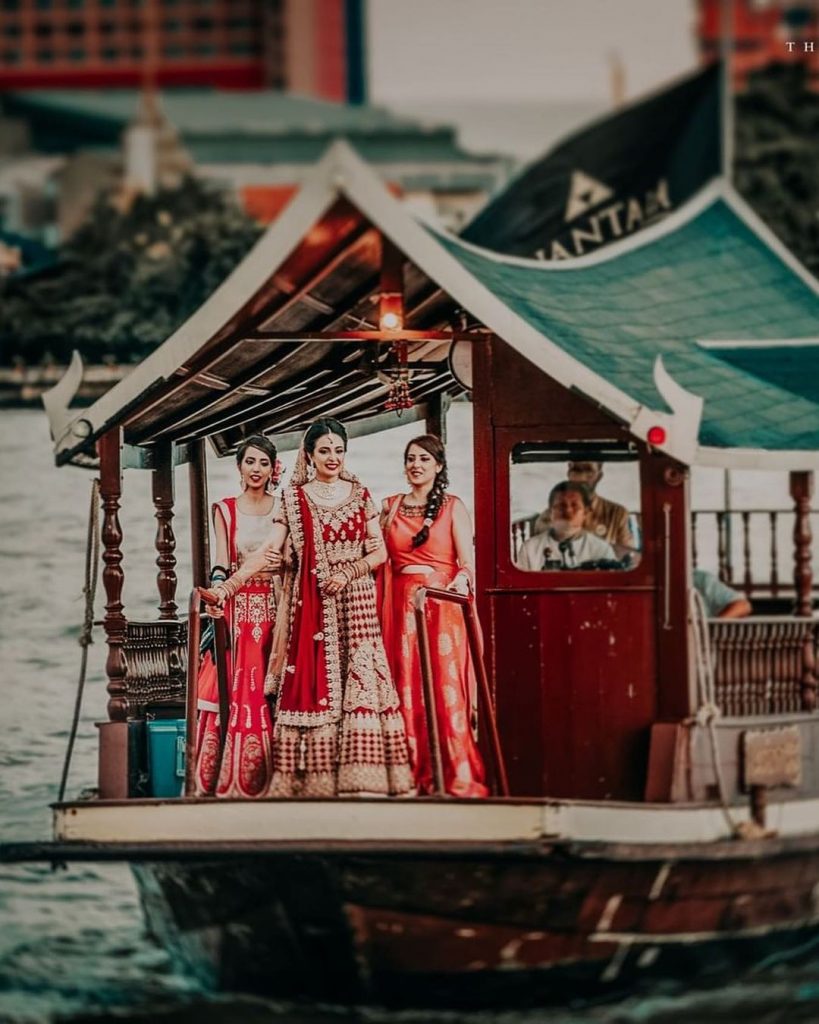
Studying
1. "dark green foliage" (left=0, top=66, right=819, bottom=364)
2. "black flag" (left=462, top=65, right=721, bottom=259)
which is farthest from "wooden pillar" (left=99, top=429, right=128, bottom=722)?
"dark green foliage" (left=0, top=66, right=819, bottom=364)

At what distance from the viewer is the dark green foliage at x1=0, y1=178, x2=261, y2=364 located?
37.9m

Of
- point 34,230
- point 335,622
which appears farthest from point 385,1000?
point 34,230

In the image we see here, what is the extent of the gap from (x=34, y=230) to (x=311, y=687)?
233 ft

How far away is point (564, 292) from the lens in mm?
10422

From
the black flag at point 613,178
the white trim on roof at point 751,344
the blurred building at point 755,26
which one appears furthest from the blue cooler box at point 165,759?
the blurred building at point 755,26

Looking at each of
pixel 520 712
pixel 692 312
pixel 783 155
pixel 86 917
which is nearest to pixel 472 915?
pixel 520 712

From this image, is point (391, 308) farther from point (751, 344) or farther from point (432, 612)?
point (751, 344)

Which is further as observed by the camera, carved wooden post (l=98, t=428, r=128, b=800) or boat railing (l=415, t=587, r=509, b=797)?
carved wooden post (l=98, t=428, r=128, b=800)

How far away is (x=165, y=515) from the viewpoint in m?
11.1

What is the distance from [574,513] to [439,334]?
84 cm

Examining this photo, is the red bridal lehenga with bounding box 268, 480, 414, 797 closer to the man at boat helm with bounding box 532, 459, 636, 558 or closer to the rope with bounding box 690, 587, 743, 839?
the man at boat helm with bounding box 532, 459, 636, 558

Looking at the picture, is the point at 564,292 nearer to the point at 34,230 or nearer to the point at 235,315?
the point at 235,315

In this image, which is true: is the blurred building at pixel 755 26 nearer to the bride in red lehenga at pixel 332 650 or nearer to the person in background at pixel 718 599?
the person in background at pixel 718 599

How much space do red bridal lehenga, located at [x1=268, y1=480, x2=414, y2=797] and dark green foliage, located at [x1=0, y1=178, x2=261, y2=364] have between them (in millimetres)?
26902
